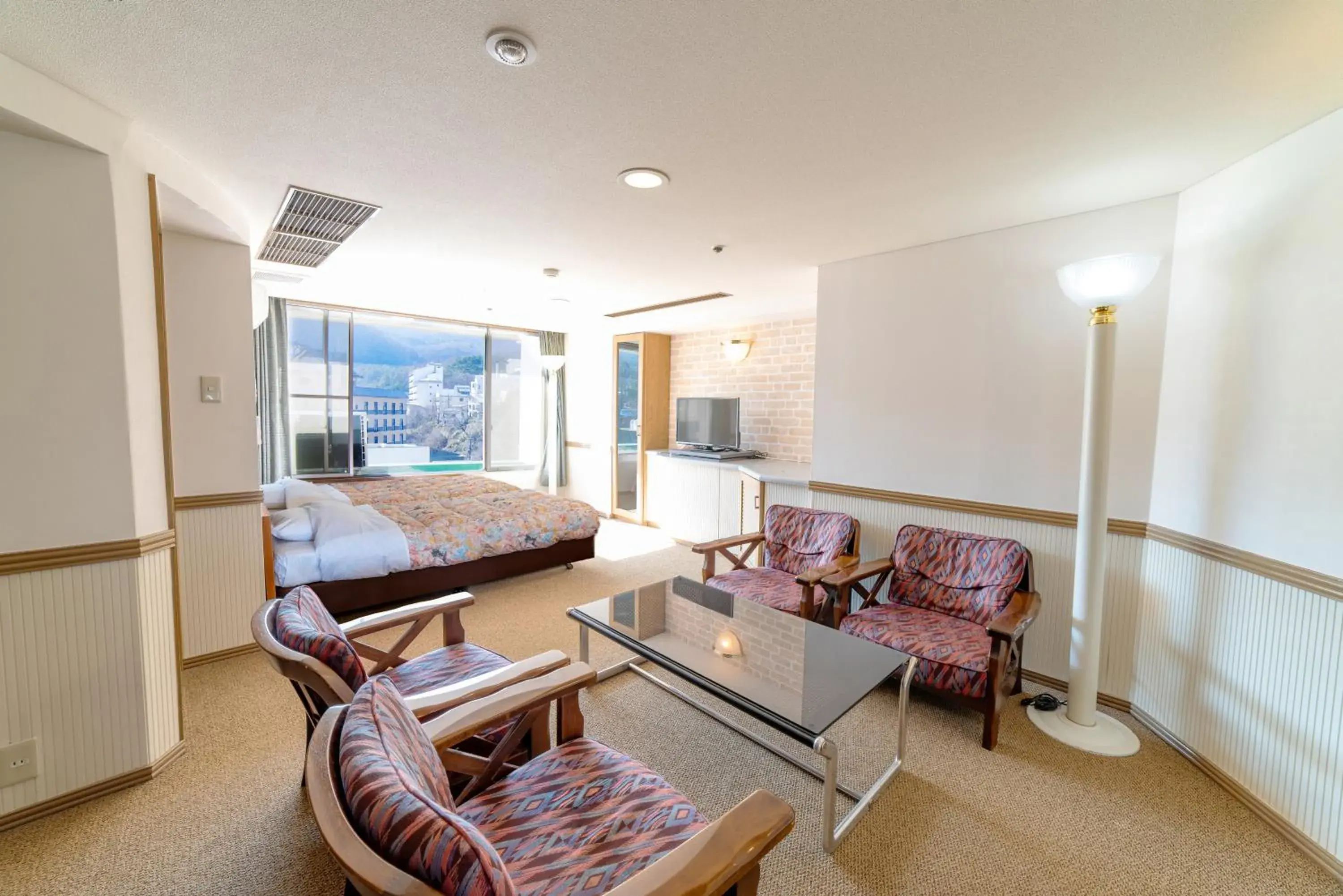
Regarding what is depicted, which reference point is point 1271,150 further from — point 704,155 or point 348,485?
point 348,485

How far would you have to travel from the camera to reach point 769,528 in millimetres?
3539

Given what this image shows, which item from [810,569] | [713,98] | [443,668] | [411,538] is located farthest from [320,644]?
[810,569]

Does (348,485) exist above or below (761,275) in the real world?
below

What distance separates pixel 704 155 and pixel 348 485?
4.78 metres

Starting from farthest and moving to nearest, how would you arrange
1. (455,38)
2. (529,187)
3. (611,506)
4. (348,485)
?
(611,506)
(348,485)
(529,187)
(455,38)

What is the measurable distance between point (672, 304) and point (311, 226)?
9.06 feet

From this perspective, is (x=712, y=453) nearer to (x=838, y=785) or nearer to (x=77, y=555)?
(x=838, y=785)

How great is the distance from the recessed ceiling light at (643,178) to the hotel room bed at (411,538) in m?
2.62

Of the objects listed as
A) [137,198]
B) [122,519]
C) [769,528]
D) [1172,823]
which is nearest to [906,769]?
[1172,823]

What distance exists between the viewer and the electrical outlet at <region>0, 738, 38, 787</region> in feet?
5.58

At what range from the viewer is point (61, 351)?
1738mm

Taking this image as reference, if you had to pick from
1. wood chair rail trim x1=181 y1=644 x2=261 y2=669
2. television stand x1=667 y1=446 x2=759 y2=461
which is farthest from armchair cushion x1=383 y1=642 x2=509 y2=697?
television stand x1=667 y1=446 x2=759 y2=461

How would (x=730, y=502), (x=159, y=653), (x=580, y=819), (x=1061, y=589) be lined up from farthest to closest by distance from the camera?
(x=730, y=502)
(x=1061, y=589)
(x=159, y=653)
(x=580, y=819)

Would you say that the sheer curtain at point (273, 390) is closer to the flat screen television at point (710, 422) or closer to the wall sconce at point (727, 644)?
the flat screen television at point (710, 422)
